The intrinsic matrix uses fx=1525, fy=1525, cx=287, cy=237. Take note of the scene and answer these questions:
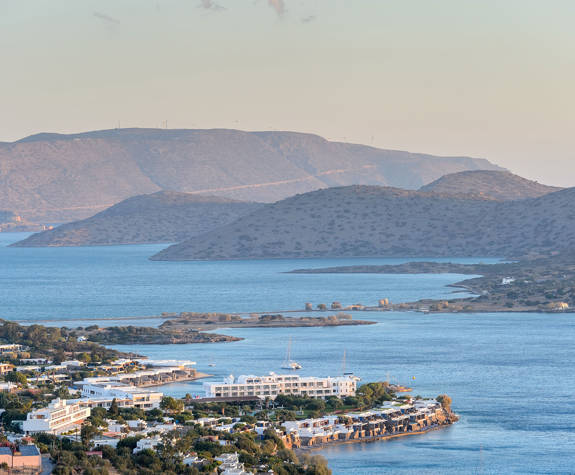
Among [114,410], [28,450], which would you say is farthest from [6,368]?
[28,450]

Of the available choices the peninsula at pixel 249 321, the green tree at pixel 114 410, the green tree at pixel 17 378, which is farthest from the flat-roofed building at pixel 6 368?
the peninsula at pixel 249 321

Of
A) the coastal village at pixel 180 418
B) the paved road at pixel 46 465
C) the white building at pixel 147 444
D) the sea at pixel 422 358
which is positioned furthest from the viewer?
the sea at pixel 422 358

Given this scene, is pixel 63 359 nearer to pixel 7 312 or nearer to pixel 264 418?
pixel 264 418

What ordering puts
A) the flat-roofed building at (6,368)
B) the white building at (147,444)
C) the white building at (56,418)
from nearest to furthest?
the white building at (147,444)
the white building at (56,418)
the flat-roofed building at (6,368)

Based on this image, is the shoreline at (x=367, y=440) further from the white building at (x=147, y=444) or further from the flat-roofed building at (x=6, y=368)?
the flat-roofed building at (x=6, y=368)

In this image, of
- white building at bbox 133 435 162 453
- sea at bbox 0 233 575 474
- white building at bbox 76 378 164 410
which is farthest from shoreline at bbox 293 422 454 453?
white building at bbox 76 378 164 410

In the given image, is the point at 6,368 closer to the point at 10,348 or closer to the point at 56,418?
the point at 10,348

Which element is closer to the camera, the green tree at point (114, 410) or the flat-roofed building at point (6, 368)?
the green tree at point (114, 410)

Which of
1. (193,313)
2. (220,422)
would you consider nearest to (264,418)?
(220,422)
